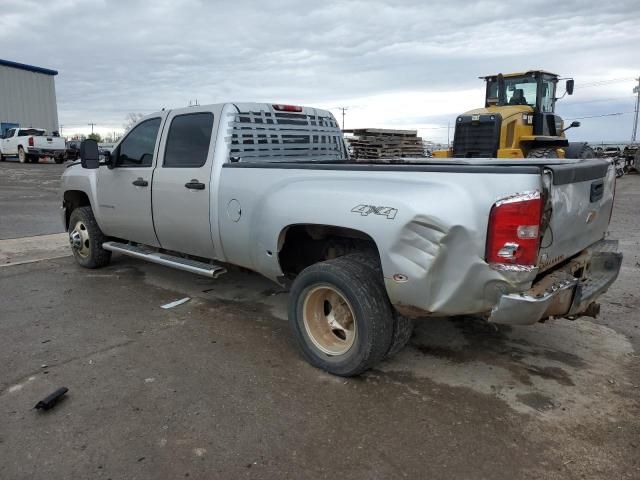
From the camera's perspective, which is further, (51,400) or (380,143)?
(380,143)

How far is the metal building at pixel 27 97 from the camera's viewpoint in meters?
41.7

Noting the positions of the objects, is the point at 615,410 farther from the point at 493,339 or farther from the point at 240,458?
the point at 240,458

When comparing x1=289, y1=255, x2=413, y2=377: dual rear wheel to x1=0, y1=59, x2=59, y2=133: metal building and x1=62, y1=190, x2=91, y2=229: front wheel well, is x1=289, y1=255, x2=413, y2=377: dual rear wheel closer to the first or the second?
x1=62, y1=190, x2=91, y2=229: front wheel well

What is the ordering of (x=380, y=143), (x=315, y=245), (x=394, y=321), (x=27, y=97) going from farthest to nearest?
(x=27, y=97)
(x=380, y=143)
(x=315, y=245)
(x=394, y=321)

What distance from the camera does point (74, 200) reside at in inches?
269

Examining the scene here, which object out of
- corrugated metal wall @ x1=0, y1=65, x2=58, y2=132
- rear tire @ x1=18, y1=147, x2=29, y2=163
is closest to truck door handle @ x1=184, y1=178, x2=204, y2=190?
rear tire @ x1=18, y1=147, x2=29, y2=163

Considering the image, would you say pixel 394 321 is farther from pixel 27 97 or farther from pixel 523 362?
pixel 27 97

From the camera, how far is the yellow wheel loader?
41.7 ft

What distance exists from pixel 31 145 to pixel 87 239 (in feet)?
85.6

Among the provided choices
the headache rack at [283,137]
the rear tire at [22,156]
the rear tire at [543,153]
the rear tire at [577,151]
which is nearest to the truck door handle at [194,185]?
the headache rack at [283,137]

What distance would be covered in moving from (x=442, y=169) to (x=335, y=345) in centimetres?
152

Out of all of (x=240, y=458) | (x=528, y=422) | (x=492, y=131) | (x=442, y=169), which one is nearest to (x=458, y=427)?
(x=528, y=422)

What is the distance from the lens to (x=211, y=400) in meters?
3.31

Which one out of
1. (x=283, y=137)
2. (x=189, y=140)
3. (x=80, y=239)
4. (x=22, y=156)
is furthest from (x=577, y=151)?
(x=22, y=156)
